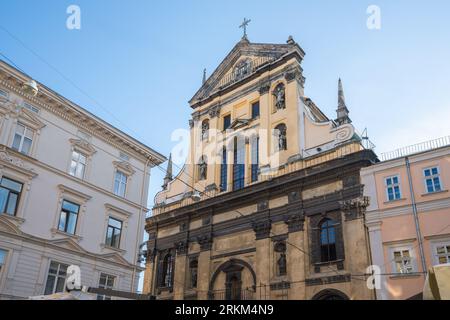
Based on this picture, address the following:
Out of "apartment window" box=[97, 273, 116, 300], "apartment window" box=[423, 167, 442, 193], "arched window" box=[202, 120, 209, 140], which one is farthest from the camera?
"arched window" box=[202, 120, 209, 140]

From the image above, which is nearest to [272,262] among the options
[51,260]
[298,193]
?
[298,193]

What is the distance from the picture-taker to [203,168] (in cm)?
3253

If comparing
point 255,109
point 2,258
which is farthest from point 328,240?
point 2,258

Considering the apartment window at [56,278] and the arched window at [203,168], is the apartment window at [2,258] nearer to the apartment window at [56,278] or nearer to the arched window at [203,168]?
the apartment window at [56,278]

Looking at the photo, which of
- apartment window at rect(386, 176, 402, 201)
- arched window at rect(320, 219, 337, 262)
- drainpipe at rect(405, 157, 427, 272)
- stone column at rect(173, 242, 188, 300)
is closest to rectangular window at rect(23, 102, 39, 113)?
stone column at rect(173, 242, 188, 300)

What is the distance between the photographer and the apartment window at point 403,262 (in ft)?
62.6

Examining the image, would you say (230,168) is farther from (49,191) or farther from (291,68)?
(49,191)

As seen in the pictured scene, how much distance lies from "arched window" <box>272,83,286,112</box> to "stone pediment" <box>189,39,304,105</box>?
2.23 metres

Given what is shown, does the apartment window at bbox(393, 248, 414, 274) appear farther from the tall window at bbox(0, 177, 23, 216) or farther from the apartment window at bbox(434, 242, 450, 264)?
the tall window at bbox(0, 177, 23, 216)

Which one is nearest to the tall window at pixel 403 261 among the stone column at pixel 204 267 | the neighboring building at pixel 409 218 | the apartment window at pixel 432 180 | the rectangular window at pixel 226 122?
the neighboring building at pixel 409 218

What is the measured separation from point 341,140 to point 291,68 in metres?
7.31

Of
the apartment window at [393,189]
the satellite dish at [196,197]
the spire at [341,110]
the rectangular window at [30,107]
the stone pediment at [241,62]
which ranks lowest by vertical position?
the apartment window at [393,189]

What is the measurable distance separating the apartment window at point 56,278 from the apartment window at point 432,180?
17195 millimetres

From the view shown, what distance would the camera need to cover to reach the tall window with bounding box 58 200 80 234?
19.9m
